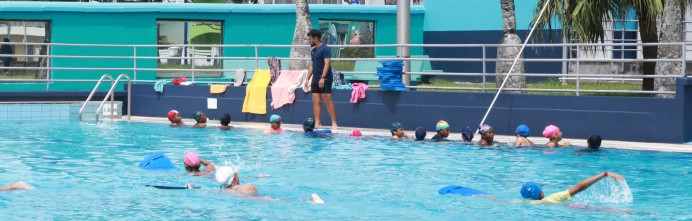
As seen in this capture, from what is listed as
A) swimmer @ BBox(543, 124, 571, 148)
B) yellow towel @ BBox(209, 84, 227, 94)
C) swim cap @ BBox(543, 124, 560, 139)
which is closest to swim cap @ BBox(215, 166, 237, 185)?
swimmer @ BBox(543, 124, 571, 148)

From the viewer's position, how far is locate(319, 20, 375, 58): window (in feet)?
101

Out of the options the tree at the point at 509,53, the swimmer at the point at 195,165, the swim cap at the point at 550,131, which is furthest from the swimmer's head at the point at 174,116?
the swim cap at the point at 550,131

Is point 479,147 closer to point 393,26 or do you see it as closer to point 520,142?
point 520,142

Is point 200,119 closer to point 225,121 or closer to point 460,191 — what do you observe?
point 225,121

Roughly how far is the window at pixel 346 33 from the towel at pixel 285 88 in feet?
23.4

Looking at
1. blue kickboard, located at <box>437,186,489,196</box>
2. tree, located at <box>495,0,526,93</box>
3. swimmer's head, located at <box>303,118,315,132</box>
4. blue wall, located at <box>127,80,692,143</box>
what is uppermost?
tree, located at <box>495,0,526,93</box>

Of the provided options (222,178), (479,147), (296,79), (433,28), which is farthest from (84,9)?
(222,178)

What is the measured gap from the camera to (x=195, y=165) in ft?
48.2

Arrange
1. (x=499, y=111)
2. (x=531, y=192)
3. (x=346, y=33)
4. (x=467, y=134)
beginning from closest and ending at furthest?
(x=531, y=192) < (x=467, y=134) < (x=499, y=111) < (x=346, y=33)

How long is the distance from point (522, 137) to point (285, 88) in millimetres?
6376

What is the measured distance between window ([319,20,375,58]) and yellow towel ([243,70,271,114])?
687 cm

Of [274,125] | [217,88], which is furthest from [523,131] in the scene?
[217,88]

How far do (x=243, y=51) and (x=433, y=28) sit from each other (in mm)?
5538

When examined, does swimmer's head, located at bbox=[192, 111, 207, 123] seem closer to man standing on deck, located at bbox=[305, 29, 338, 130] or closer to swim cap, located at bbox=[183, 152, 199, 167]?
man standing on deck, located at bbox=[305, 29, 338, 130]
